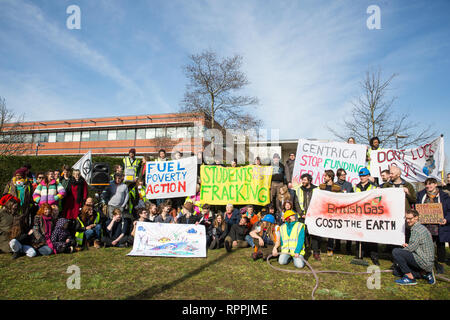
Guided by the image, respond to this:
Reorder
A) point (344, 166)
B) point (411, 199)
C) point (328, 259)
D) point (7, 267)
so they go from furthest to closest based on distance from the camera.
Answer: point (344, 166) < point (328, 259) < point (411, 199) < point (7, 267)

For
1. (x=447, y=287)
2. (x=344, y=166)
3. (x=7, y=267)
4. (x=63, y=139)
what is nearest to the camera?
(x=447, y=287)

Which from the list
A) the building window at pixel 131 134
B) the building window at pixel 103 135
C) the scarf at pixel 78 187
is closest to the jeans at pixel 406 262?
the scarf at pixel 78 187

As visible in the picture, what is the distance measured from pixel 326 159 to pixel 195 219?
487 cm

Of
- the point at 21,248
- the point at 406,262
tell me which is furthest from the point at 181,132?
the point at 406,262

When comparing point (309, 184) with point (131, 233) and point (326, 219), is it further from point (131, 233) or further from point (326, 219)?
point (131, 233)

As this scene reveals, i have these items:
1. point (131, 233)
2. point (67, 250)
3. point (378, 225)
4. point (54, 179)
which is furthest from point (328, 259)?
point (54, 179)

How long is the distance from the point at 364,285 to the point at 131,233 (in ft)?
20.3

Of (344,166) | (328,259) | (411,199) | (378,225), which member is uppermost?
(344,166)

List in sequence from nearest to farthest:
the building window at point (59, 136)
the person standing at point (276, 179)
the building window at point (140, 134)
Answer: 1. the person standing at point (276, 179)
2. the building window at point (140, 134)
3. the building window at point (59, 136)

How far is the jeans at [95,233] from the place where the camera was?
764 cm

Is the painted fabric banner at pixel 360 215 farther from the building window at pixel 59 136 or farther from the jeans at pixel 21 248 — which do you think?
the building window at pixel 59 136

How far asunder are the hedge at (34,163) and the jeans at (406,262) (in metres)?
16.6

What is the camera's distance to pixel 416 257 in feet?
16.0

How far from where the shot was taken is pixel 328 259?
6.47 metres
